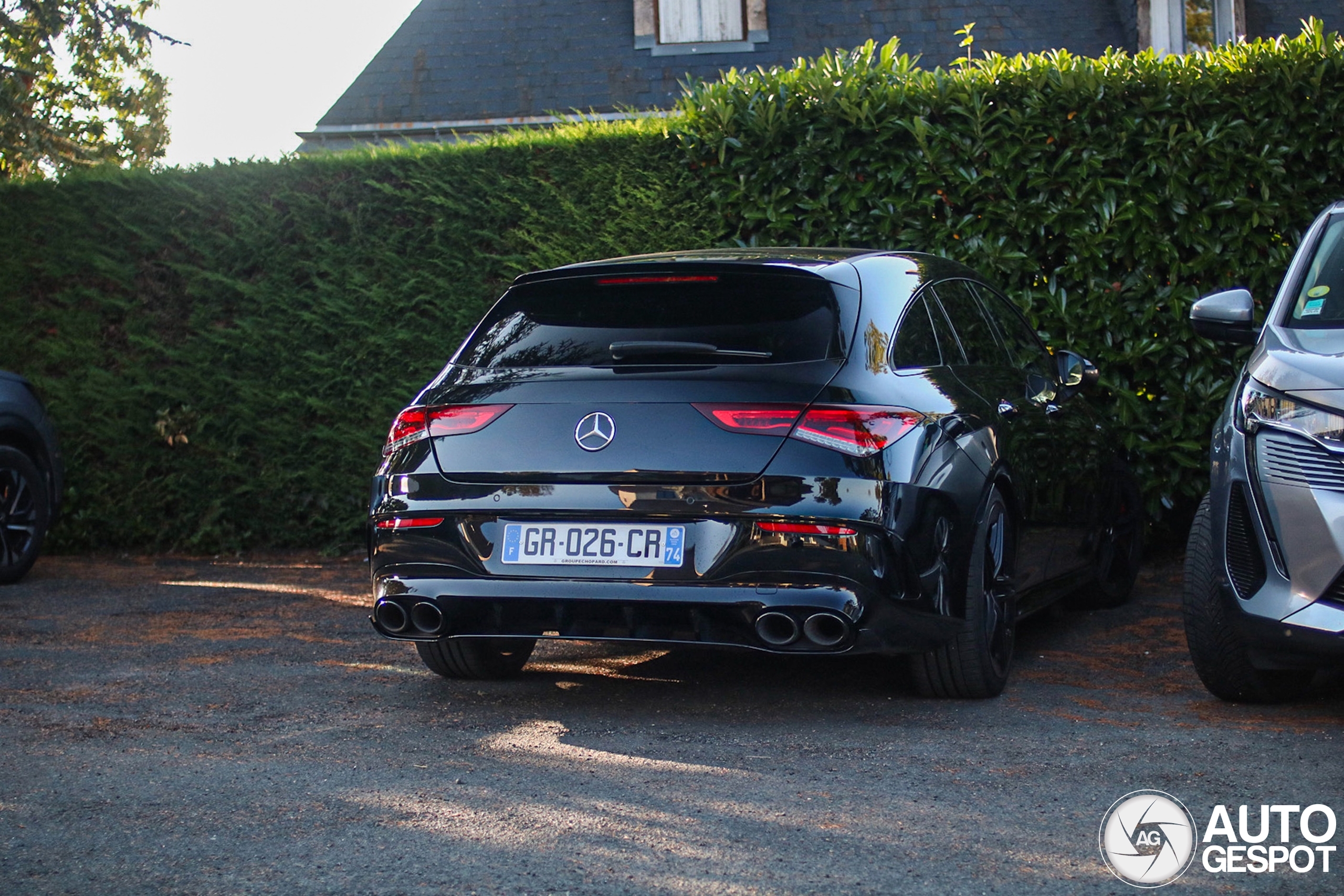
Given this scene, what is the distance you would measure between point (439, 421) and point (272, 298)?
5.49m

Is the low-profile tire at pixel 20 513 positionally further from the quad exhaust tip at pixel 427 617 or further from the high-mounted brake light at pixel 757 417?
the high-mounted brake light at pixel 757 417

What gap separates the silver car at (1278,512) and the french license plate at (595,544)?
5.75 feet

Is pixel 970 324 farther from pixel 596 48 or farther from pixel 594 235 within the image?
pixel 596 48

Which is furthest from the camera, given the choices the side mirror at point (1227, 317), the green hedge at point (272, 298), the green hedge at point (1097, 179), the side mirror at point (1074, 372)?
the green hedge at point (272, 298)

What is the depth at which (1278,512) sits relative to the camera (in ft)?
14.5

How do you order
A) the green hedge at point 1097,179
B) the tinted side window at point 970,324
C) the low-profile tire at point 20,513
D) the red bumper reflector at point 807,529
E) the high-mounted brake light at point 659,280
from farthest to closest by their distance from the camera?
the low-profile tire at point 20,513 < the green hedge at point 1097,179 < the tinted side window at point 970,324 < the high-mounted brake light at point 659,280 < the red bumper reflector at point 807,529

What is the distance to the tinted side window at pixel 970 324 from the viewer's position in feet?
A: 18.8

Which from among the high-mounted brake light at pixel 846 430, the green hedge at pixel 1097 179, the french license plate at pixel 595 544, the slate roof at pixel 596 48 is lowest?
the french license plate at pixel 595 544

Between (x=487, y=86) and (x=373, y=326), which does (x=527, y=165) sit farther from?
(x=487, y=86)

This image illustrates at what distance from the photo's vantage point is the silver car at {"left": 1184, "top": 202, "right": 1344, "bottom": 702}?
432cm

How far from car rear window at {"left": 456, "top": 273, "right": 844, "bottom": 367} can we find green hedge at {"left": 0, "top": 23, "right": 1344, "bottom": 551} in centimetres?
363

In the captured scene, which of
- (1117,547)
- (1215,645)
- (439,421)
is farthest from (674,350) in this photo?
(1117,547)

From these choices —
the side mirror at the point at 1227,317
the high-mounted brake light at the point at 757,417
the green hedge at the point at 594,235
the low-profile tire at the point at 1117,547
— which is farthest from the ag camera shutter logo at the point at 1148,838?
the green hedge at the point at 594,235

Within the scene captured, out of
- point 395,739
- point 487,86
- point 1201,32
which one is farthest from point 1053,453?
point 1201,32
